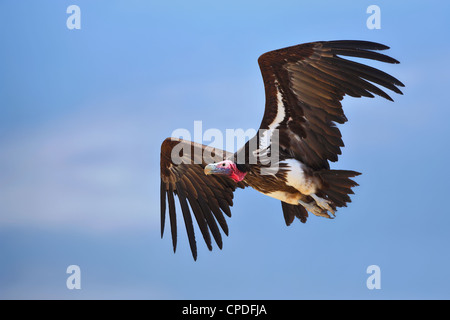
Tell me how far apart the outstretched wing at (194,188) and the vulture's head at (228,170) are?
0.88 m

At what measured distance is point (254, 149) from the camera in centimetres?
1222

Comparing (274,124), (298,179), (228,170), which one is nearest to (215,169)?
(228,170)

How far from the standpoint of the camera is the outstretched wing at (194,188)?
44.9ft

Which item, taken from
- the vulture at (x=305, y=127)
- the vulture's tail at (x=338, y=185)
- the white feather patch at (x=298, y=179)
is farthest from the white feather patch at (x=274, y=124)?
the vulture's tail at (x=338, y=185)

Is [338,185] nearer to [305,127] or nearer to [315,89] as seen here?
[305,127]

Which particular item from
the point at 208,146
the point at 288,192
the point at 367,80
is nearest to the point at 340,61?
the point at 367,80

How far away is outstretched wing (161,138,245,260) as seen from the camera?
13.7m

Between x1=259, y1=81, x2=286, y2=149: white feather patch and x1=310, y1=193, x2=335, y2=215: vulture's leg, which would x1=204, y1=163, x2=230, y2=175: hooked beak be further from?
x1=310, y1=193, x2=335, y2=215: vulture's leg

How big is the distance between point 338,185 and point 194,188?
3273 mm

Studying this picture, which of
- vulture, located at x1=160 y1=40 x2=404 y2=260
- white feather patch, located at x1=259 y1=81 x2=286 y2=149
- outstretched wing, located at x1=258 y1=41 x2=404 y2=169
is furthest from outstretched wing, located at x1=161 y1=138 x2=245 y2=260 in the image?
outstretched wing, located at x1=258 y1=41 x2=404 y2=169

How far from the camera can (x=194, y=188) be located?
1412cm

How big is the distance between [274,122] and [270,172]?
0.79 m

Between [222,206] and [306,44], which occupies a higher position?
[306,44]

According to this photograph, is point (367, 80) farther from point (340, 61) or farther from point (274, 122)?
point (274, 122)
